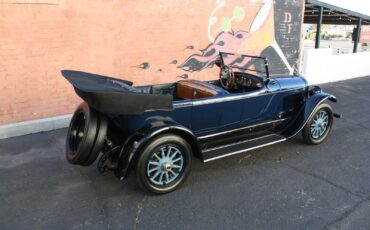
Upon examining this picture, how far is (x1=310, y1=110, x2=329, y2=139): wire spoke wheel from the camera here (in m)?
5.16

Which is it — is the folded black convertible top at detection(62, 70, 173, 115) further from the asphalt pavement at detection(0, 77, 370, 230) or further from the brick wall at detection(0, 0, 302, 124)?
the brick wall at detection(0, 0, 302, 124)

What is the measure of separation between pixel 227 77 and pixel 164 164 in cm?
205

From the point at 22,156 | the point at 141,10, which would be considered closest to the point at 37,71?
the point at 22,156

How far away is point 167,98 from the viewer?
3.73 m

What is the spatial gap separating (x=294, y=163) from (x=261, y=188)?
946 mm

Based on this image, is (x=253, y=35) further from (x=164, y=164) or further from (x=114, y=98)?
(x=114, y=98)

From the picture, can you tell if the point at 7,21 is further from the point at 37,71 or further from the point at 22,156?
the point at 22,156

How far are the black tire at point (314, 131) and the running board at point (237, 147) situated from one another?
0.52m

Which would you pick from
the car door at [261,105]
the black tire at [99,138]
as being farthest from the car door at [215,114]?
the black tire at [99,138]

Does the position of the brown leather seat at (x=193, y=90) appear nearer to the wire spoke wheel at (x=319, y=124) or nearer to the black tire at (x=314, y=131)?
the black tire at (x=314, y=131)

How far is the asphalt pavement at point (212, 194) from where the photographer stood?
3.29m

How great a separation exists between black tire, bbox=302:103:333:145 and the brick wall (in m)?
3.52

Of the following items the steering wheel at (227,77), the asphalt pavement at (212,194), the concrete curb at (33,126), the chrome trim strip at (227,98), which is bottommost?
the asphalt pavement at (212,194)

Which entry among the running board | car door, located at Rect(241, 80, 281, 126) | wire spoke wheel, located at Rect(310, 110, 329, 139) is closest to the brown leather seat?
car door, located at Rect(241, 80, 281, 126)
